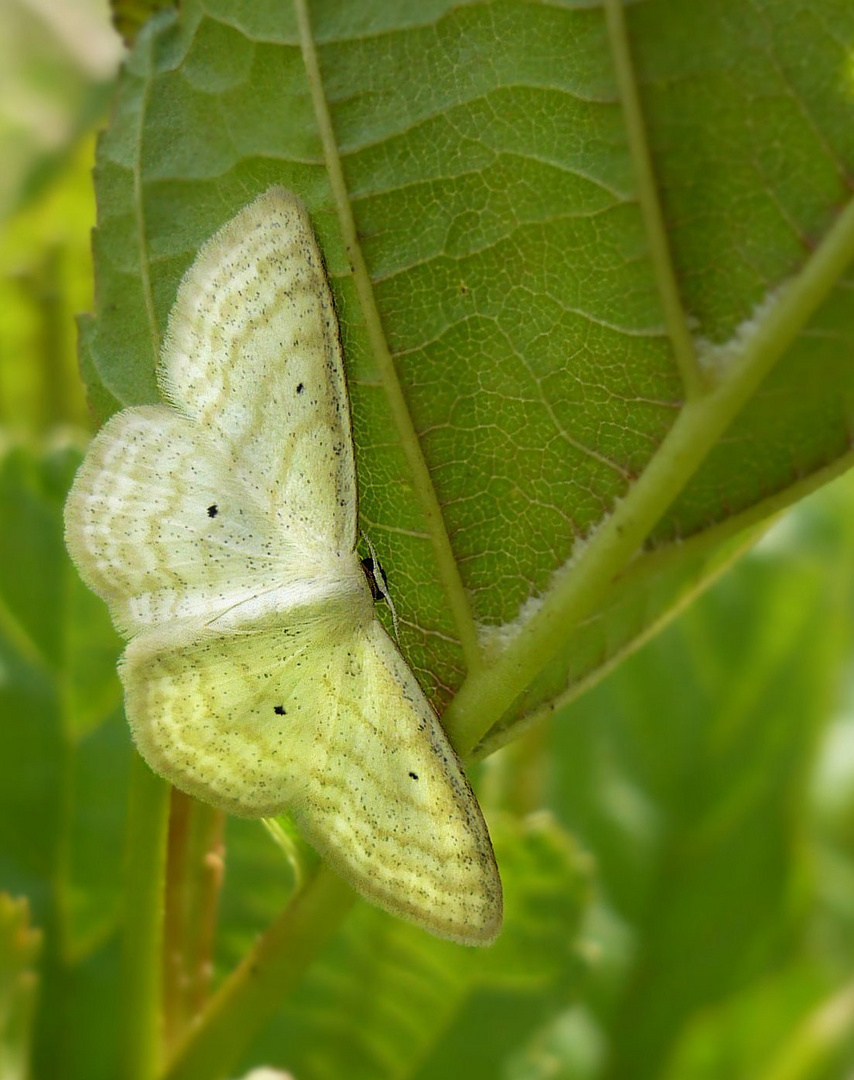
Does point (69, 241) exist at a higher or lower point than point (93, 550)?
higher

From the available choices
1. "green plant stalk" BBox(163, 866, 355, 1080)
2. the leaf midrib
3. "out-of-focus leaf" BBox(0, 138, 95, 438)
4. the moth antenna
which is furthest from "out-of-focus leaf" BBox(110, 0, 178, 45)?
"out-of-focus leaf" BBox(0, 138, 95, 438)

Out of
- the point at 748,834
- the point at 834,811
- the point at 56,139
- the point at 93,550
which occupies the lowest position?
the point at 834,811

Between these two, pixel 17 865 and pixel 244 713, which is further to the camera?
pixel 17 865

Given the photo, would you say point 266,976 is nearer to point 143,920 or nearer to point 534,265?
point 143,920

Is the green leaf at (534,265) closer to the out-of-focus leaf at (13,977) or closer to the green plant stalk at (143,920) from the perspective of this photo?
the green plant stalk at (143,920)

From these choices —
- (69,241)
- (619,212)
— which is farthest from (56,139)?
(619,212)

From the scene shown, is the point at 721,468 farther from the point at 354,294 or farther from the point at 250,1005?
the point at 250,1005

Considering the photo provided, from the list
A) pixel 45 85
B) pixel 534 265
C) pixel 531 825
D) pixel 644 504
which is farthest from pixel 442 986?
pixel 45 85

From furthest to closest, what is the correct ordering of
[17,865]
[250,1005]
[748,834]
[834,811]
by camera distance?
[834,811] → [748,834] → [17,865] → [250,1005]
